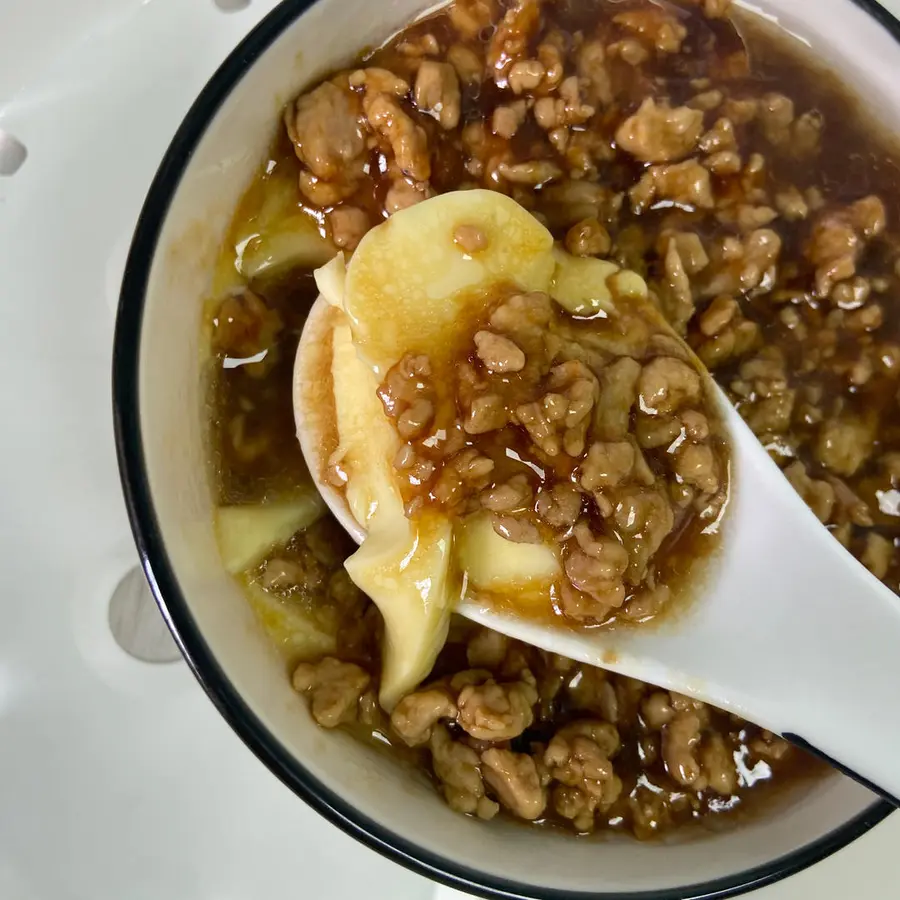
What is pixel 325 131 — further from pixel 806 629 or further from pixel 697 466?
pixel 806 629

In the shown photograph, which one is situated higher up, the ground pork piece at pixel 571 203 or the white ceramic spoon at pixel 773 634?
the ground pork piece at pixel 571 203

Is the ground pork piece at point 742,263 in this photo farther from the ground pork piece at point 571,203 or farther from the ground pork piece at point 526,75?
the ground pork piece at point 526,75

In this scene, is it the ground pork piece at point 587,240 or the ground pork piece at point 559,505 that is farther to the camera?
the ground pork piece at point 587,240

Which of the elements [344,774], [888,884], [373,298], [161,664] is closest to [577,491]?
[373,298]

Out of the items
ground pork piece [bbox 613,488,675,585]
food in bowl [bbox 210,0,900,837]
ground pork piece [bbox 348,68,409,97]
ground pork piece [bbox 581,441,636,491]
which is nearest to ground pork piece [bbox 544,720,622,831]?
food in bowl [bbox 210,0,900,837]

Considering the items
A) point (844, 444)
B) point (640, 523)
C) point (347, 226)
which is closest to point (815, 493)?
point (844, 444)

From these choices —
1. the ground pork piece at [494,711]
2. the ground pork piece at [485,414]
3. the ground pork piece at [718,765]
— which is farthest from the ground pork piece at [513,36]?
the ground pork piece at [718,765]
